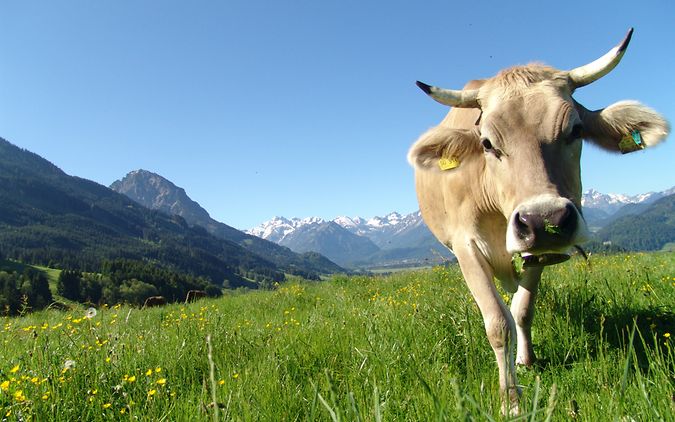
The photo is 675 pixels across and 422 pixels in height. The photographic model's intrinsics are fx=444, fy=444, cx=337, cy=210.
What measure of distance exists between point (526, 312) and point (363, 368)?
2.20 m

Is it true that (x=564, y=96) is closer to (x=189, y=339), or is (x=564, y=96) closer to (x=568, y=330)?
(x=568, y=330)

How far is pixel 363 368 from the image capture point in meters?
3.74

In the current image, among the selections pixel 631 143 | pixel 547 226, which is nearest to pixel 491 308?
pixel 547 226

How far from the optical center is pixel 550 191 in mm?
3480

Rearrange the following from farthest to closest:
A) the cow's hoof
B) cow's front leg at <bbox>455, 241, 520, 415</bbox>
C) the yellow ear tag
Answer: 1. the yellow ear tag
2. the cow's hoof
3. cow's front leg at <bbox>455, 241, 520, 415</bbox>

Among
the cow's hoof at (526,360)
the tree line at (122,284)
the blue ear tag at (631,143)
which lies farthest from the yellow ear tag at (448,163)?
the tree line at (122,284)

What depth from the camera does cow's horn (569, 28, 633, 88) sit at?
14.4 ft

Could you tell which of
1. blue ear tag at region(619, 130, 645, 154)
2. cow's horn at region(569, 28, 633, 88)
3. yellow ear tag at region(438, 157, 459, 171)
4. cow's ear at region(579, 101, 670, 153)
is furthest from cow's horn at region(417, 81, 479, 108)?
blue ear tag at region(619, 130, 645, 154)

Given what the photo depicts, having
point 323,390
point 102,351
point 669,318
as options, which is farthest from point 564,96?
Result: point 102,351

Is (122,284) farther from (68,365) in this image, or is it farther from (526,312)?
(526,312)

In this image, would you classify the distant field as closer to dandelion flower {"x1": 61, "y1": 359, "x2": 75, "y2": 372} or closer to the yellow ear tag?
dandelion flower {"x1": 61, "y1": 359, "x2": 75, "y2": 372}

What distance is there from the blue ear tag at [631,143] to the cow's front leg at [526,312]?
4.98 feet

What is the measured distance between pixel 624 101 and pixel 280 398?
4.31 metres

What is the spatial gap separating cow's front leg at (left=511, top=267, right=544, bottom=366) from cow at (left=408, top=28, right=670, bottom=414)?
11 millimetres
